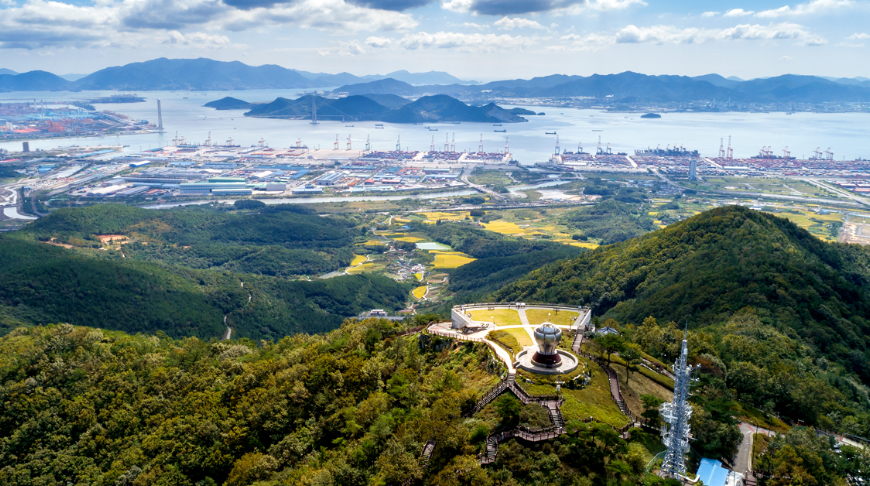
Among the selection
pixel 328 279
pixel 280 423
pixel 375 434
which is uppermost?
pixel 375 434

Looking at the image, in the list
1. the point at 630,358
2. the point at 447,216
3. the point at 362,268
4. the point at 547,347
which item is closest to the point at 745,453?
the point at 630,358

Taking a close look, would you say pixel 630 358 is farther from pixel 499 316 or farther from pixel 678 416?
pixel 678 416

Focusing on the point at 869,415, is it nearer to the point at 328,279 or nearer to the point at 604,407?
the point at 604,407

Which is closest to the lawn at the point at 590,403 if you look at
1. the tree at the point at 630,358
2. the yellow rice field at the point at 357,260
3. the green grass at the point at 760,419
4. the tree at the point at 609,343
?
the tree at the point at 630,358

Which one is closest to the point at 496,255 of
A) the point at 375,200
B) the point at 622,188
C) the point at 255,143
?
the point at 375,200

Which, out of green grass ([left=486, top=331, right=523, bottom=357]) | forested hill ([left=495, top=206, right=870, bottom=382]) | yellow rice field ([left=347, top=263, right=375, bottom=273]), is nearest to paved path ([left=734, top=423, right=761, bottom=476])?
green grass ([left=486, top=331, right=523, bottom=357])

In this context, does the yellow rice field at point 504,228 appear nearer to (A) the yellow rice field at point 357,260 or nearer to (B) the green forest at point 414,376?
(A) the yellow rice field at point 357,260
